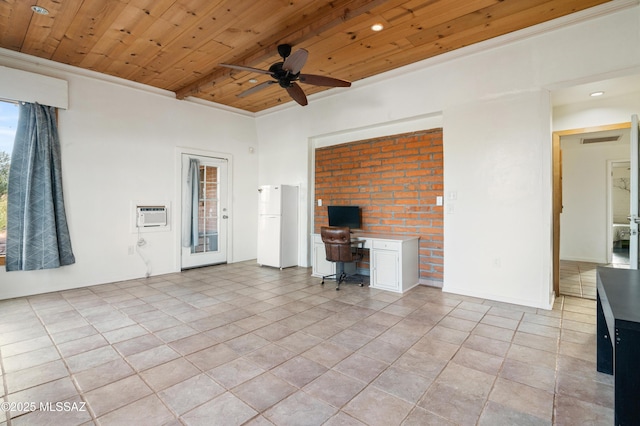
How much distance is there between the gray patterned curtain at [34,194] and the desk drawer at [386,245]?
415 centimetres

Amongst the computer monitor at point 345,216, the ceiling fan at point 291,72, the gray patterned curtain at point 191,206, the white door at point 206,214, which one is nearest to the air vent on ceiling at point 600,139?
the computer monitor at point 345,216

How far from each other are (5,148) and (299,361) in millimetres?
4434

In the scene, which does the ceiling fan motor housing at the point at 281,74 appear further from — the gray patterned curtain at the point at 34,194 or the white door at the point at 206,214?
the gray patterned curtain at the point at 34,194

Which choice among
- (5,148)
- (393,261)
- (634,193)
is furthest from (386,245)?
(5,148)

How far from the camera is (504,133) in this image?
3.63 metres

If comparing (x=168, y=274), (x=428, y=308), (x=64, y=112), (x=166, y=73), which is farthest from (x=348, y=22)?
(x=168, y=274)

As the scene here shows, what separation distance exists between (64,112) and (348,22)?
3.89 m

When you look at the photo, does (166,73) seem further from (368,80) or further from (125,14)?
(368,80)

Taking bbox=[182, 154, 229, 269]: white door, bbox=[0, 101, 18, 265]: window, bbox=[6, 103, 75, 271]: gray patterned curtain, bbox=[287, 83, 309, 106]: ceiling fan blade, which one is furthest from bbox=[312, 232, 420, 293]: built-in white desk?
bbox=[0, 101, 18, 265]: window

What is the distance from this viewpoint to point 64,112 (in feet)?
13.9

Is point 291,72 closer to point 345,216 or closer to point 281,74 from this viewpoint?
point 281,74

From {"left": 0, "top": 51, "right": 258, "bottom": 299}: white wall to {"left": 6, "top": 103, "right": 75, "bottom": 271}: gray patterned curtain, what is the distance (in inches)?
6.0

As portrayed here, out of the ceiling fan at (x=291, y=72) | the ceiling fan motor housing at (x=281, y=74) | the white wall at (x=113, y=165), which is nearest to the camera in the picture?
A: the ceiling fan at (x=291, y=72)

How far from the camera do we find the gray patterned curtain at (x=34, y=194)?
152 inches
